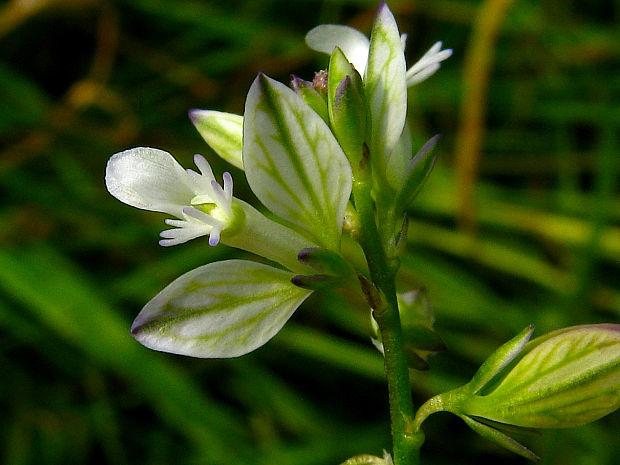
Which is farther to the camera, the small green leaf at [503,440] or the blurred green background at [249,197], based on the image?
the blurred green background at [249,197]

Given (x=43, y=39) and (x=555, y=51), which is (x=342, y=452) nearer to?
(x=555, y=51)

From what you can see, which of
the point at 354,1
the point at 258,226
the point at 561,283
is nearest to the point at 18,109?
the point at 354,1

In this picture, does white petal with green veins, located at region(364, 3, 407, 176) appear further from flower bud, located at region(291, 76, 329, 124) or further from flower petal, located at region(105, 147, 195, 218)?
flower petal, located at region(105, 147, 195, 218)

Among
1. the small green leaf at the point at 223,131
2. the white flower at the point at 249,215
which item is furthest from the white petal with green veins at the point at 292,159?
the small green leaf at the point at 223,131

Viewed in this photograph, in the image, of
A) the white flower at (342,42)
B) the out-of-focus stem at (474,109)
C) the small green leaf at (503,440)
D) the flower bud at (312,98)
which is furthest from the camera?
the out-of-focus stem at (474,109)

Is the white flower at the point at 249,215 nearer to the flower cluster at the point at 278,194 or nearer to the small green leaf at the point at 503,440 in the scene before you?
the flower cluster at the point at 278,194

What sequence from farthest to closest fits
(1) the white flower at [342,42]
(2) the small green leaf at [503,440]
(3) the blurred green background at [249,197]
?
(3) the blurred green background at [249,197]
(1) the white flower at [342,42]
(2) the small green leaf at [503,440]

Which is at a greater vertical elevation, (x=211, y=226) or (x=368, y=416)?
(x=211, y=226)
